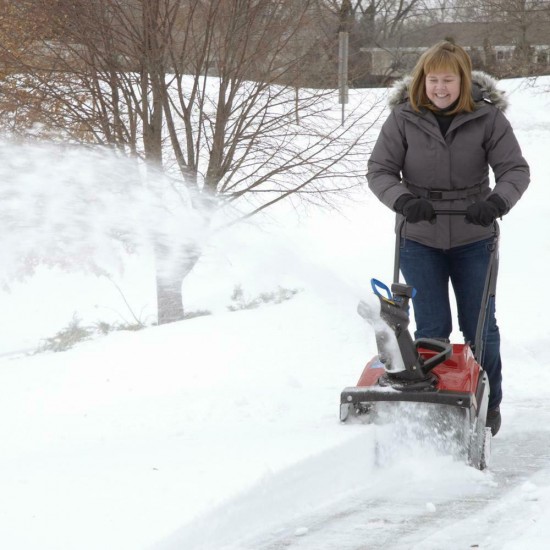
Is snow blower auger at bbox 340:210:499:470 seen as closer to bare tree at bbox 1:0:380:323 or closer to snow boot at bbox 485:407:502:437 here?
snow boot at bbox 485:407:502:437

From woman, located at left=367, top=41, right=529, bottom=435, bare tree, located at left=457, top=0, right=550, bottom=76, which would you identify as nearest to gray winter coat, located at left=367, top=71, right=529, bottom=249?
woman, located at left=367, top=41, right=529, bottom=435

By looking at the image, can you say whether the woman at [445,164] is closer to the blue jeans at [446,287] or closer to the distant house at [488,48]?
the blue jeans at [446,287]

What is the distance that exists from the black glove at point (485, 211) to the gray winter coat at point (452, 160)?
157 millimetres

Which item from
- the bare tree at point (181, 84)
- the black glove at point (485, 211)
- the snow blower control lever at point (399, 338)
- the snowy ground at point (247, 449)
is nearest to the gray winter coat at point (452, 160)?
the black glove at point (485, 211)

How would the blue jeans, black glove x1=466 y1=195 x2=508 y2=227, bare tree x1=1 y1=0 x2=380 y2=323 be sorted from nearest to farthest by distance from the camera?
1. black glove x1=466 y1=195 x2=508 y2=227
2. the blue jeans
3. bare tree x1=1 y1=0 x2=380 y2=323

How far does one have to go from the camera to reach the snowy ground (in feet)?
9.66

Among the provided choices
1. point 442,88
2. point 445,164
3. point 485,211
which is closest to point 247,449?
point 485,211

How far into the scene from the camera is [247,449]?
3654 millimetres

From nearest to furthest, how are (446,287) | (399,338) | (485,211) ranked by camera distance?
(399,338) < (485,211) < (446,287)

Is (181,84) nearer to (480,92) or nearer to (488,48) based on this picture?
(480,92)

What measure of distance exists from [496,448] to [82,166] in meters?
4.09

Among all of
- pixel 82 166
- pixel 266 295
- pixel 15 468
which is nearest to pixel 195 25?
pixel 82 166

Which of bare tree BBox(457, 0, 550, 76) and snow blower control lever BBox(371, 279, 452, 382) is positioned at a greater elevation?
bare tree BBox(457, 0, 550, 76)

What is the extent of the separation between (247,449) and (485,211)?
1427mm
